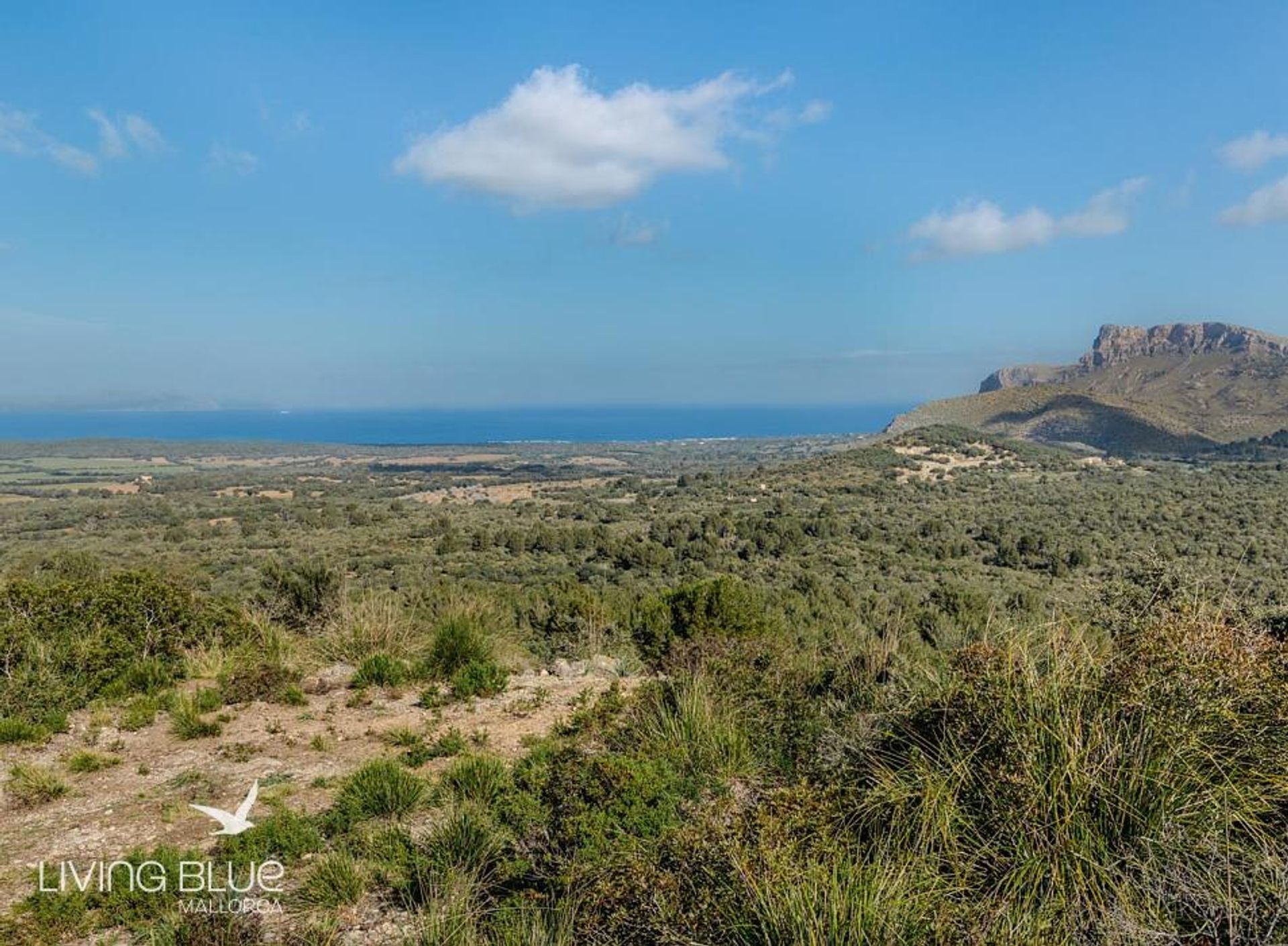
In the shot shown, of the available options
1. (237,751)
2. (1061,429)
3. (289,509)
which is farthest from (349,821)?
(1061,429)

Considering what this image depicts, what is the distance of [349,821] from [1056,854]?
12.5 ft

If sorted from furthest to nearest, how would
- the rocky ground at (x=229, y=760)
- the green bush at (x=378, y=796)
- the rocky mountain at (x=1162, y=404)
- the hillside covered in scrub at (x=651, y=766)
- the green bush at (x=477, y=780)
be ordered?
the rocky mountain at (x=1162, y=404) → the green bush at (x=477, y=780) → the green bush at (x=378, y=796) → the rocky ground at (x=229, y=760) → the hillside covered in scrub at (x=651, y=766)

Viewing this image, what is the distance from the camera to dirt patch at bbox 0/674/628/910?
4027 millimetres

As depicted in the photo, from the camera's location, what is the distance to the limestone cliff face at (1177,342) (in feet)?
401

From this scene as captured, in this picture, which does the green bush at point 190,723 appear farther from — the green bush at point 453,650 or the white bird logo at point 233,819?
the green bush at point 453,650

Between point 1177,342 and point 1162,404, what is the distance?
73596 mm

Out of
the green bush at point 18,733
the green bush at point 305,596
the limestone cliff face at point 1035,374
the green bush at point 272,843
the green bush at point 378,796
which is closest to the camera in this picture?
the green bush at point 272,843

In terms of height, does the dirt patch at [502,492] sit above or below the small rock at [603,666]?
below

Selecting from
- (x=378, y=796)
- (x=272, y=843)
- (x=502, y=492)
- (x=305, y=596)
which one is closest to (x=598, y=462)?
(x=502, y=492)

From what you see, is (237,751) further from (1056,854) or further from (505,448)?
(505,448)

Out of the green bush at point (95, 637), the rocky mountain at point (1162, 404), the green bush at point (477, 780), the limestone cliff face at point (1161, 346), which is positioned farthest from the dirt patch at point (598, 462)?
the green bush at point (477, 780)

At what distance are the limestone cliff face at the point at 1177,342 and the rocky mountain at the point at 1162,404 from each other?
38 cm

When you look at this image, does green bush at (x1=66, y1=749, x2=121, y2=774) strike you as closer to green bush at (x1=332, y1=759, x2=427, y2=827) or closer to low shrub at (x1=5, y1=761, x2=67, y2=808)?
low shrub at (x1=5, y1=761, x2=67, y2=808)

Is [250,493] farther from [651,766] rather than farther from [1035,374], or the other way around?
[1035,374]
